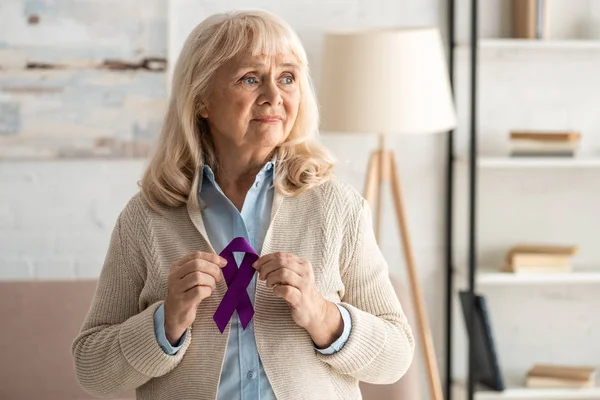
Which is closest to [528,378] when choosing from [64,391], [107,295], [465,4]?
[465,4]

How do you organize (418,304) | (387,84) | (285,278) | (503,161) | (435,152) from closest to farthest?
(285,278) < (387,84) < (418,304) < (503,161) < (435,152)

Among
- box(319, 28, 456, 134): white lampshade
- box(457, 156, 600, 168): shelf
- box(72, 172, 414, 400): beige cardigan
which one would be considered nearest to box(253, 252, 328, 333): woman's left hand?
box(72, 172, 414, 400): beige cardigan

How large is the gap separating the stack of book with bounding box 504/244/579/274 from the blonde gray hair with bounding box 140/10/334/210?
1.75 metres

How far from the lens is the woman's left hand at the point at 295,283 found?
1.56 metres

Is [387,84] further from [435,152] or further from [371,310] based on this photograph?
[371,310]

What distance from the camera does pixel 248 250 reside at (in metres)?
1.62

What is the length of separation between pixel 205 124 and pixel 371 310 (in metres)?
0.47

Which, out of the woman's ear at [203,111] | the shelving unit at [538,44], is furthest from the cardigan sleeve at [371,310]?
the shelving unit at [538,44]

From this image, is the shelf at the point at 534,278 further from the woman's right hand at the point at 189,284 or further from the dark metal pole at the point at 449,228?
the woman's right hand at the point at 189,284

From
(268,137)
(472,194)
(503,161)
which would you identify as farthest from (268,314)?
(503,161)

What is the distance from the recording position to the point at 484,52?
139 inches

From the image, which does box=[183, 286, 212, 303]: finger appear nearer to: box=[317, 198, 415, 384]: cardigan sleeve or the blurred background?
box=[317, 198, 415, 384]: cardigan sleeve

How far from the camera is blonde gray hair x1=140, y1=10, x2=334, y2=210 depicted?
171 centimetres

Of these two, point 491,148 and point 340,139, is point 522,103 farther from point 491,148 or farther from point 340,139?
point 340,139
